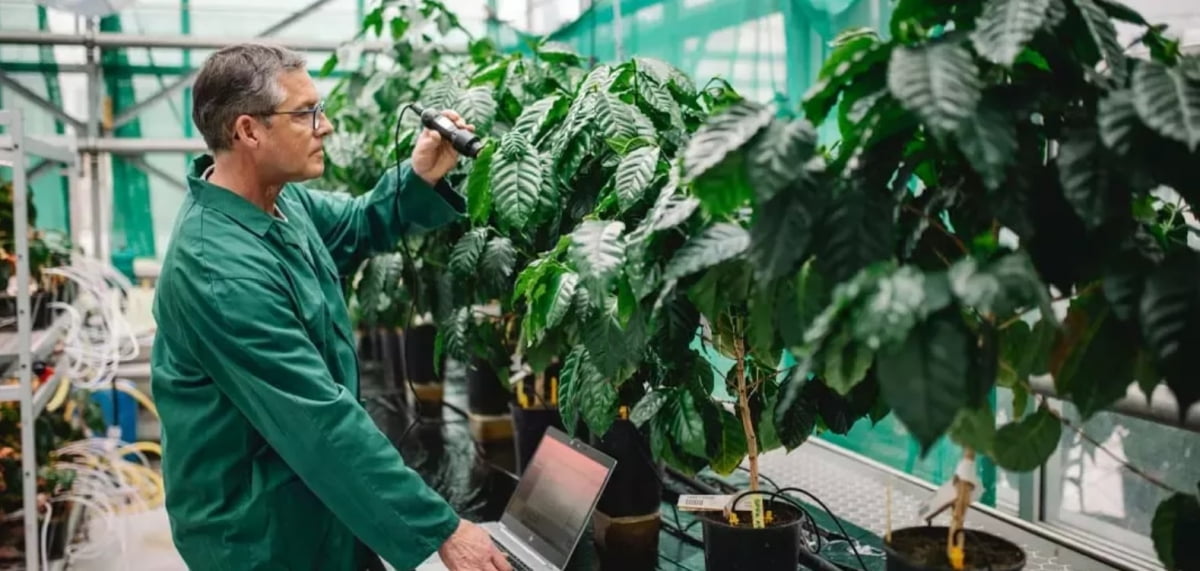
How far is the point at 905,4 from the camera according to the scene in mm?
878

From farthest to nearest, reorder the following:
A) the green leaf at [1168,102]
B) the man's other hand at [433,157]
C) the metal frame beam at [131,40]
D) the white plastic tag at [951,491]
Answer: the metal frame beam at [131,40], the man's other hand at [433,157], the white plastic tag at [951,491], the green leaf at [1168,102]

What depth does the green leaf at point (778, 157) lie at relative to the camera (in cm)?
77

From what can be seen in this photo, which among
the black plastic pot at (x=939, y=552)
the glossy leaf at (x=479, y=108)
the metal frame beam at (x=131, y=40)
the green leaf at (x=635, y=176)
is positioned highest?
the metal frame beam at (x=131, y=40)

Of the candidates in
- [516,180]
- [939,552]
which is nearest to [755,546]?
[939,552]

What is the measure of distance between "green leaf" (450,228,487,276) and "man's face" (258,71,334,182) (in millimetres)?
448

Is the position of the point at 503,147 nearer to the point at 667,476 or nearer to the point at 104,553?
the point at 667,476

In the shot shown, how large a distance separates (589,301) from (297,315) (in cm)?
39

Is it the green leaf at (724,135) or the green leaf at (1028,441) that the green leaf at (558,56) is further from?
the green leaf at (1028,441)

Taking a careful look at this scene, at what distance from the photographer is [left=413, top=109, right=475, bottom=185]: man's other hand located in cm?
172

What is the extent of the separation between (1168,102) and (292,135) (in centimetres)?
107

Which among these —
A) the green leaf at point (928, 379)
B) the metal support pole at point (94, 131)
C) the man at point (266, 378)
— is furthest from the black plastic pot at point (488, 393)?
the metal support pole at point (94, 131)

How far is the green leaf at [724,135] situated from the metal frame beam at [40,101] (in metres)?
5.29

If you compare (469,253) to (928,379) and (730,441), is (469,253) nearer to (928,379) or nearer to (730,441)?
(730,441)

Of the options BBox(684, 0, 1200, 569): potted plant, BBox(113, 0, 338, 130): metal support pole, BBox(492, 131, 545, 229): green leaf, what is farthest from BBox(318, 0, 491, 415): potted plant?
BBox(113, 0, 338, 130): metal support pole
